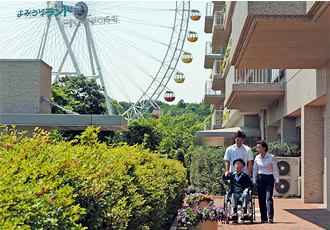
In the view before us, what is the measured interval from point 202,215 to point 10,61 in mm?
14436

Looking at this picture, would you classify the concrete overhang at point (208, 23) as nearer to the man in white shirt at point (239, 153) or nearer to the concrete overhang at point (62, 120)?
the concrete overhang at point (62, 120)

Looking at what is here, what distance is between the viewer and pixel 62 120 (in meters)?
18.3

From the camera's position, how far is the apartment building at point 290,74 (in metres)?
8.71

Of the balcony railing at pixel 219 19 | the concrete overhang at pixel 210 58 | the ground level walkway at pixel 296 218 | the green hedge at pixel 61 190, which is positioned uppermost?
the balcony railing at pixel 219 19

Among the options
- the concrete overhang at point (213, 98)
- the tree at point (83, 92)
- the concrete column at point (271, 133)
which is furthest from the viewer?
the tree at point (83, 92)

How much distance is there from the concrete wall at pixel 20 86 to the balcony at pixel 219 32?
1599 centimetres

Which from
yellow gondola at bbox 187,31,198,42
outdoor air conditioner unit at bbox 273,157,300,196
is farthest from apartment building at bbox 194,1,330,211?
yellow gondola at bbox 187,31,198,42

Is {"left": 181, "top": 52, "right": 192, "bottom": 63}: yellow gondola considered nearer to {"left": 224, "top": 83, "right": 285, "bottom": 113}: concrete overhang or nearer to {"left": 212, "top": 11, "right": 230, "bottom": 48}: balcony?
{"left": 212, "top": 11, "right": 230, "bottom": 48}: balcony

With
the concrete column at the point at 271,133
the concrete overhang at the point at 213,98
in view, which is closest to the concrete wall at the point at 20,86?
the concrete column at the point at 271,133

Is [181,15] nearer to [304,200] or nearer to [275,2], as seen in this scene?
[304,200]

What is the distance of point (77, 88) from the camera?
4631 centimetres

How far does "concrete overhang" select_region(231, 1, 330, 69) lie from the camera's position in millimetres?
8719

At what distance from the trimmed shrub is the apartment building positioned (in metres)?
2.73

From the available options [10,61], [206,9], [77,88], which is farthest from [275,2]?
[77,88]
